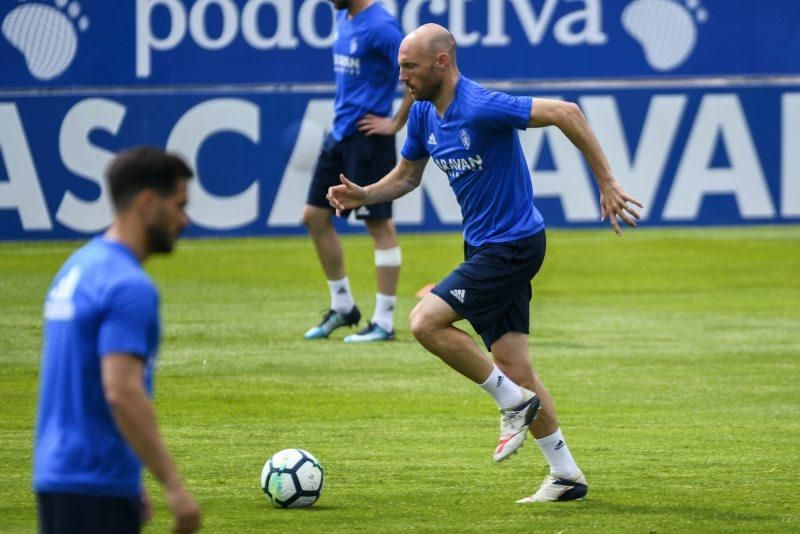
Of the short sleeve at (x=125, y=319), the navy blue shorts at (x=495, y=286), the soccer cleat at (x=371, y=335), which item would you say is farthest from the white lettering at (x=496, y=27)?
the short sleeve at (x=125, y=319)

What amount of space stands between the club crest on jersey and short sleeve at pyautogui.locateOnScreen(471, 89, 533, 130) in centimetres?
13

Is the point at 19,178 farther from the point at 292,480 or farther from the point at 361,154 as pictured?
the point at 292,480

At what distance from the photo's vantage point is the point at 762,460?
9008 mm

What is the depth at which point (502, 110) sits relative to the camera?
786 cm

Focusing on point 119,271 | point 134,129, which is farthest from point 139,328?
point 134,129

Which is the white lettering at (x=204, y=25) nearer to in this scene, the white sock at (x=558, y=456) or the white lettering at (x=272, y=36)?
the white lettering at (x=272, y=36)

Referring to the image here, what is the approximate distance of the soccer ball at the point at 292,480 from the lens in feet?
25.4

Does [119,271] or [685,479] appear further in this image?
[685,479]

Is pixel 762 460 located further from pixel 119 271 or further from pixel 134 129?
pixel 134 129

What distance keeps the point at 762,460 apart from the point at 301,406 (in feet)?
10.3

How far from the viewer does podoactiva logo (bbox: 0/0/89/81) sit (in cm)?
1969

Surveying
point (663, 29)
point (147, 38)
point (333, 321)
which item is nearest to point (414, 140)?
point (333, 321)

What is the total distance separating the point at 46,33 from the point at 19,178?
1842 millimetres

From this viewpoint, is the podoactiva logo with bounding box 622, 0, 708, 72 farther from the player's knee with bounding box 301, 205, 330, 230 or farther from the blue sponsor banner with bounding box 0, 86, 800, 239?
the player's knee with bounding box 301, 205, 330, 230
